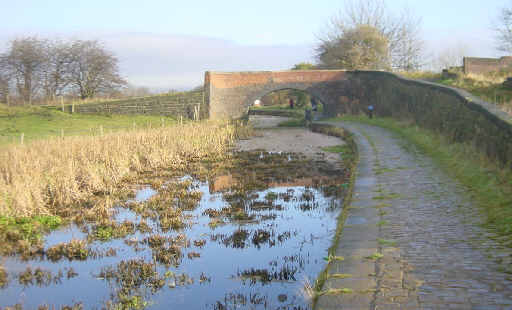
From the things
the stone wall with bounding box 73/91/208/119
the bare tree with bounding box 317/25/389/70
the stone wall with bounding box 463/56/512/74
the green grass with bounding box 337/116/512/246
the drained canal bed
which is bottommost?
the drained canal bed

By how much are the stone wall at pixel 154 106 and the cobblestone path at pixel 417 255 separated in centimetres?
2609

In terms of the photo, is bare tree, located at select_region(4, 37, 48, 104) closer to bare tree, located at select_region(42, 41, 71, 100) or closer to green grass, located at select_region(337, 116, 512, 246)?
bare tree, located at select_region(42, 41, 71, 100)

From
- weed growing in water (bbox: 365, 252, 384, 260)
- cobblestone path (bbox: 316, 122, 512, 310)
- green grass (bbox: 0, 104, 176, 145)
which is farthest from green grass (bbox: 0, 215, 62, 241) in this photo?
green grass (bbox: 0, 104, 176, 145)

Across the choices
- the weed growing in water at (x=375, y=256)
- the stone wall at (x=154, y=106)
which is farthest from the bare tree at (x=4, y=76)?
the weed growing in water at (x=375, y=256)

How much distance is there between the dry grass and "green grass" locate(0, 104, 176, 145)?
684cm

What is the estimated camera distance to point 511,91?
59.6 feet

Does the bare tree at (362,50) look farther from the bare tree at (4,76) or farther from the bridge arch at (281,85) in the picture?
the bare tree at (4,76)

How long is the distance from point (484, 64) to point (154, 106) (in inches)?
820

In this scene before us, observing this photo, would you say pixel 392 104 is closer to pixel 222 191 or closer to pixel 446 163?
pixel 446 163

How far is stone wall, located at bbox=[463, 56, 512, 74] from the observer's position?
1170 inches

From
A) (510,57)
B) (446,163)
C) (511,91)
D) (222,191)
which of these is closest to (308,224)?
(222,191)

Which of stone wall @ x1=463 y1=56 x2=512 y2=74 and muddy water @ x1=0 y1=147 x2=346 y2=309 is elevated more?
stone wall @ x1=463 y1=56 x2=512 y2=74

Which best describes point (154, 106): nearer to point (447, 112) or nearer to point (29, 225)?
point (447, 112)

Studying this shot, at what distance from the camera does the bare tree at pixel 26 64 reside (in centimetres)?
4794
